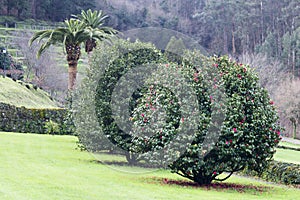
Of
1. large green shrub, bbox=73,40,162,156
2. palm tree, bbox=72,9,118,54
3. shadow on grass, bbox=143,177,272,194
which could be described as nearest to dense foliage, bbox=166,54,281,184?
shadow on grass, bbox=143,177,272,194

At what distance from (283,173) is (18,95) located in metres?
26.9

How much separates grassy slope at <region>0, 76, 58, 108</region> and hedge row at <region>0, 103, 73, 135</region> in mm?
4931

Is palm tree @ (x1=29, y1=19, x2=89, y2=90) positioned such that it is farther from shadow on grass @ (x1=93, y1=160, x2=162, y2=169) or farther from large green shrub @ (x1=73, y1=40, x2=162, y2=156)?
shadow on grass @ (x1=93, y1=160, x2=162, y2=169)

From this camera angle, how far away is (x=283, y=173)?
65.1 feet

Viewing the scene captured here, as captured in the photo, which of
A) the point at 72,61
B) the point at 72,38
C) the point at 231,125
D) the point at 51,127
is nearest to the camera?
the point at 231,125

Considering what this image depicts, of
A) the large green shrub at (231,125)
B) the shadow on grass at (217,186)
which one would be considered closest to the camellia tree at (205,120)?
the large green shrub at (231,125)

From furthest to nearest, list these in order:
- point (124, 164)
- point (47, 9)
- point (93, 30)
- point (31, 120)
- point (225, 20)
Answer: point (47, 9) → point (225, 20) → point (31, 120) → point (93, 30) → point (124, 164)

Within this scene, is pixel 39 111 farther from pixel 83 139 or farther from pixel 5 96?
pixel 83 139

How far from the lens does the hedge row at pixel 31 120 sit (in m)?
31.5

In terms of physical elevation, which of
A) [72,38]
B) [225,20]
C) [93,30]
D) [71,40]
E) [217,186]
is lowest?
[217,186]

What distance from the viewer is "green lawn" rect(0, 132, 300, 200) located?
12.0 metres

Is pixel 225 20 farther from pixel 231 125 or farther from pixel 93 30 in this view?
pixel 231 125

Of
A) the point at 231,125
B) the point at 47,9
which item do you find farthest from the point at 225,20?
the point at 231,125

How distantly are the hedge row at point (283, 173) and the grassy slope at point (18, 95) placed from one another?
23.2m
